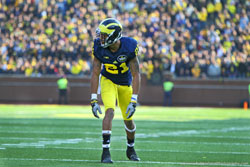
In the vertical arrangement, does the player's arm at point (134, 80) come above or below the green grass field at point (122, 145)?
above

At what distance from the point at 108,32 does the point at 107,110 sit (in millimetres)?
994

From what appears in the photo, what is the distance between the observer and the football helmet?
25.4 ft

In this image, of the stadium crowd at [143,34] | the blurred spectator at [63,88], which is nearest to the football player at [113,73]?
the stadium crowd at [143,34]

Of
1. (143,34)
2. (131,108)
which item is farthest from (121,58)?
(143,34)

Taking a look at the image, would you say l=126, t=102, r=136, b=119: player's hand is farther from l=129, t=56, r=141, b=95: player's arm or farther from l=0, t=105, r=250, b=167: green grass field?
l=0, t=105, r=250, b=167: green grass field

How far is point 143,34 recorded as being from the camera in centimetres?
2878

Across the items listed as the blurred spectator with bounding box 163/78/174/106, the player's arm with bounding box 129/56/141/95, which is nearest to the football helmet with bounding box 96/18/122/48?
the player's arm with bounding box 129/56/141/95

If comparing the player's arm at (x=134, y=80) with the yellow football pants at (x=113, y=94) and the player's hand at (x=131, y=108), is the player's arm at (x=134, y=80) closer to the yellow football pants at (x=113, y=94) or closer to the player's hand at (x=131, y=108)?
the player's hand at (x=131, y=108)

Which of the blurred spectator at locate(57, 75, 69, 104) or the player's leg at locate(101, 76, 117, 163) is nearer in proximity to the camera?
the player's leg at locate(101, 76, 117, 163)

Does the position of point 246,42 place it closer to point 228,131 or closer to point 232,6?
point 232,6

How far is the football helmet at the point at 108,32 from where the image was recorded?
7.74 meters

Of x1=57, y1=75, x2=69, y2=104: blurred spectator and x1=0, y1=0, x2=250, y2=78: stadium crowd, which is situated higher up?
x1=0, y1=0, x2=250, y2=78: stadium crowd

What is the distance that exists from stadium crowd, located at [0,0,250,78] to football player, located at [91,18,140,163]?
1951cm

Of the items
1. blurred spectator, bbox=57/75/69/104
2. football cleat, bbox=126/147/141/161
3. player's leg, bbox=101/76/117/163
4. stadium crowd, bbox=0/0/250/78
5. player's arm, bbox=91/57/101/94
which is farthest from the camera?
blurred spectator, bbox=57/75/69/104
